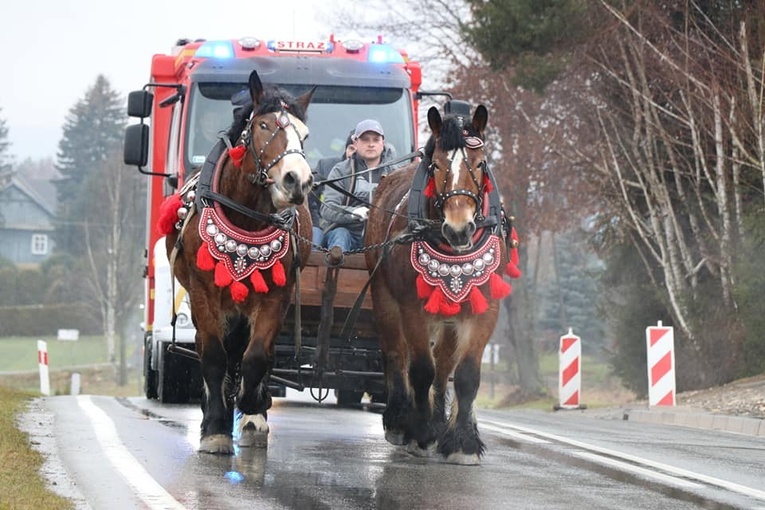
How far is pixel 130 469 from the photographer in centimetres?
923

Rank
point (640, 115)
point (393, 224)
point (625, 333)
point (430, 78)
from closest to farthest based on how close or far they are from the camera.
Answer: point (393, 224)
point (640, 115)
point (625, 333)
point (430, 78)

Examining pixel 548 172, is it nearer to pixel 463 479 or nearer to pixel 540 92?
pixel 540 92

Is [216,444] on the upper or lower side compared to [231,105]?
lower

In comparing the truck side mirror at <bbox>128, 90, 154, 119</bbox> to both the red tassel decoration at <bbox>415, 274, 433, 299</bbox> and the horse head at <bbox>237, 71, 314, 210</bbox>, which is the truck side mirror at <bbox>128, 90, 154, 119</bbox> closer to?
the horse head at <bbox>237, 71, 314, 210</bbox>

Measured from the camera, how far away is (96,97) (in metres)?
111

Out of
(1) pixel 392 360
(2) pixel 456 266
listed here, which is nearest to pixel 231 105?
(1) pixel 392 360

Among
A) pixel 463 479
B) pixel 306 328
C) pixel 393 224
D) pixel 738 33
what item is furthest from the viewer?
pixel 738 33

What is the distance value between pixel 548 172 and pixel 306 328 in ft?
87.7

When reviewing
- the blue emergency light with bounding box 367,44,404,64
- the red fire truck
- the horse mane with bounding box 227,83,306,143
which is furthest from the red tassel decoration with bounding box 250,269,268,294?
the blue emergency light with bounding box 367,44,404,64

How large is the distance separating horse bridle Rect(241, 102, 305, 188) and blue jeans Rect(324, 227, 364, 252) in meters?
2.16

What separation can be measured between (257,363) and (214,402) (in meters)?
0.45

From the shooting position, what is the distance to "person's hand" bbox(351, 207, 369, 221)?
12.5m

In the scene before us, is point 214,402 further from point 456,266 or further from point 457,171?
point 457,171

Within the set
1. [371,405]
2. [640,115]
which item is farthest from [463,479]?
[640,115]
